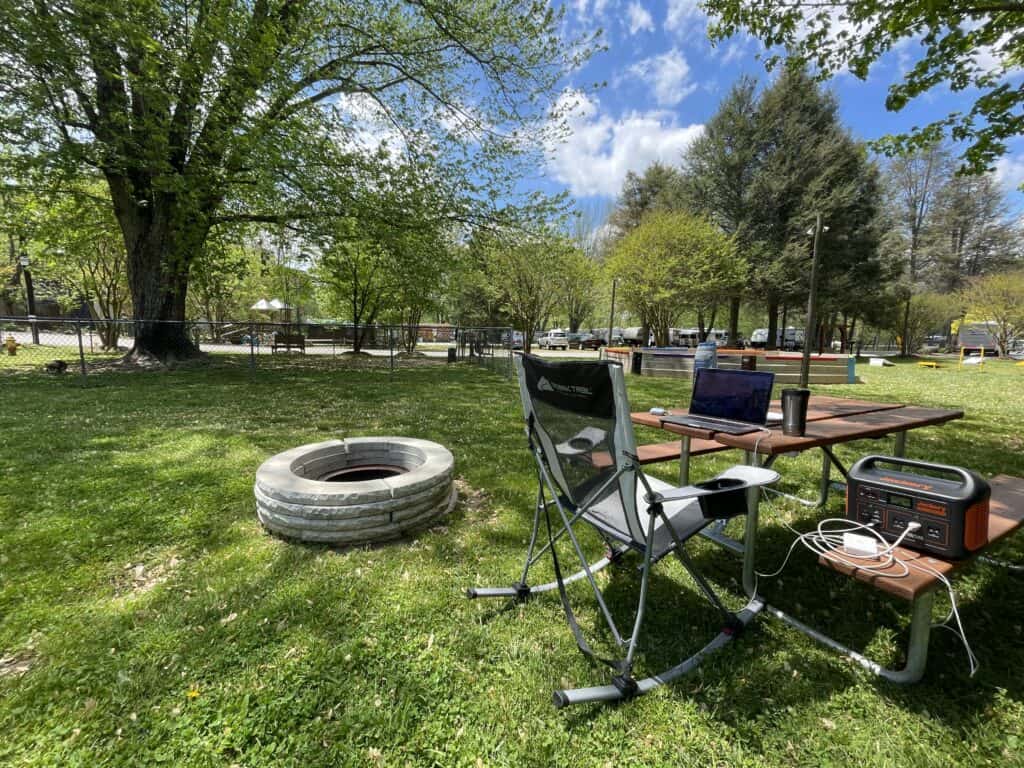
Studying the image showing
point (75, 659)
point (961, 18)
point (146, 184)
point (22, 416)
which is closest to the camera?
point (75, 659)

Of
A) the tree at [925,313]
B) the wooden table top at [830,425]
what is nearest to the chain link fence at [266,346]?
the wooden table top at [830,425]

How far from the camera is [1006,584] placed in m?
2.43

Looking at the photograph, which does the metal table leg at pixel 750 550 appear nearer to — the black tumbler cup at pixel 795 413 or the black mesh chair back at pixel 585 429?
the black tumbler cup at pixel 795 413

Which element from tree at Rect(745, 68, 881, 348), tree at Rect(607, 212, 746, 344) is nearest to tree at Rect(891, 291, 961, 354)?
tree at Rect(745, 68, 881, 348)

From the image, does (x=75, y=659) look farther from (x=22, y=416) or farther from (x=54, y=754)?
(x=22, y=416)

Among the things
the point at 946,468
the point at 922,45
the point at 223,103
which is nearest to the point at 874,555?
the point at 946,468

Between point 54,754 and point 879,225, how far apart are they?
102 ft

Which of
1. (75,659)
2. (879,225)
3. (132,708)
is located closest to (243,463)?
(75,659)

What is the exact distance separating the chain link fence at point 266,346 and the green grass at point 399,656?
6880 mm

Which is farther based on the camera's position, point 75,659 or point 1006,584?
point 1006,584

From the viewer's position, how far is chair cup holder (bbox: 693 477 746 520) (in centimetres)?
181

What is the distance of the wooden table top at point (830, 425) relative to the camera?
2.12 m

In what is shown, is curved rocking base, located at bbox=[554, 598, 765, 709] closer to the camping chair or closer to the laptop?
the camping chair

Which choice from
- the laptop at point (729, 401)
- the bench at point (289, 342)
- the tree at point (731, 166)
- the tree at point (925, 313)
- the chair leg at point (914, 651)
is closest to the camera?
the chair leg at point (914, 651)
